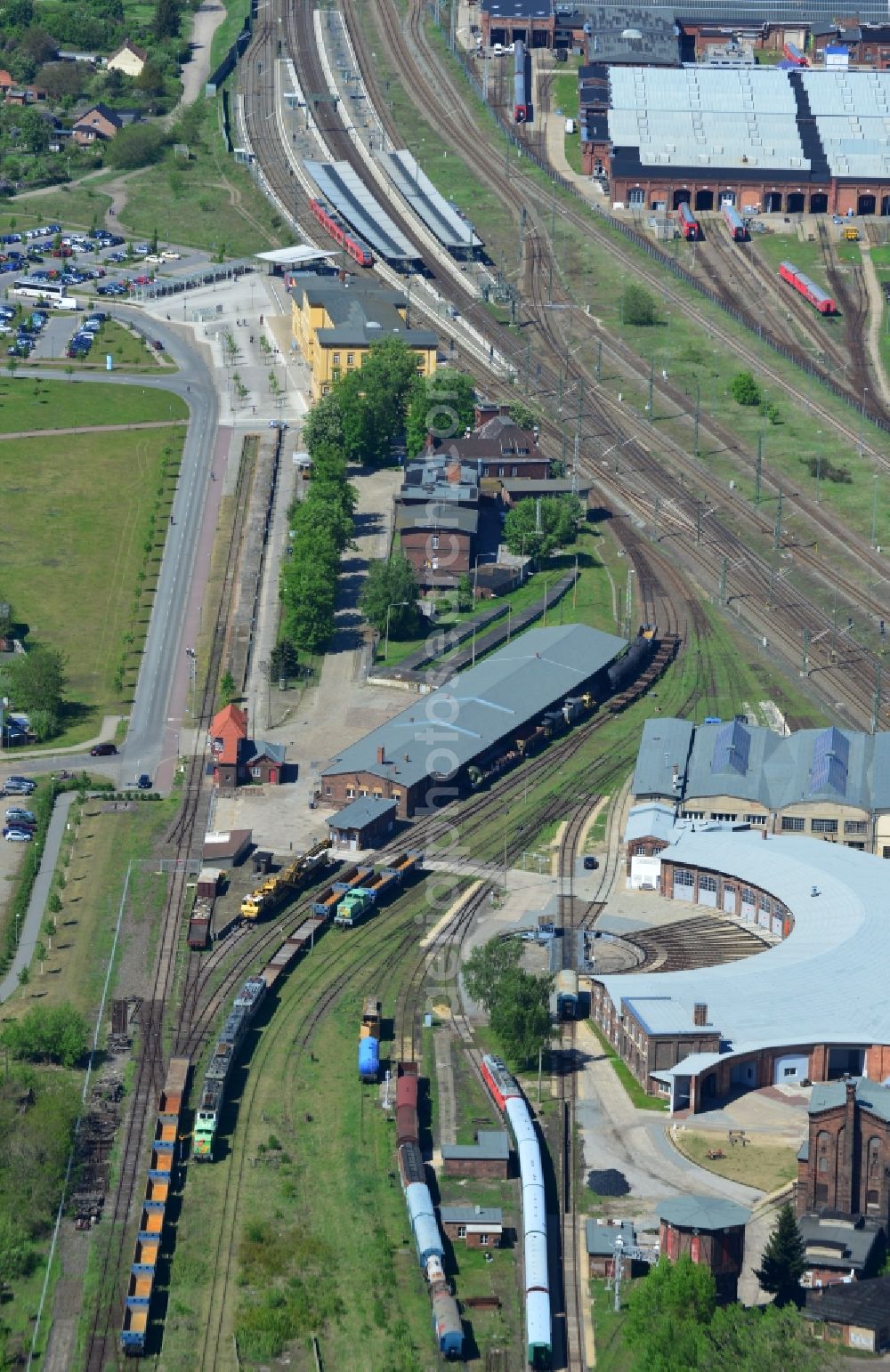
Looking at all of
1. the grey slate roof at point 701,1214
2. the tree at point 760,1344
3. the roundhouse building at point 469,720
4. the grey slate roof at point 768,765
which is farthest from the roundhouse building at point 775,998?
the tree at point 760,1344

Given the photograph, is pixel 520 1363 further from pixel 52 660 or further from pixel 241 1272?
pixel 52 660

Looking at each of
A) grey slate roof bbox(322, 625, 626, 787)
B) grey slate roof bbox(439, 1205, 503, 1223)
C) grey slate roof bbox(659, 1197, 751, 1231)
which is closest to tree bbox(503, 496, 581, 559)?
grey slate roof bbox(322, 625, 626, 787)

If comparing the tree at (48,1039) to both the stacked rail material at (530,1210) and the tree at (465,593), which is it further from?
the tree at (465,593)

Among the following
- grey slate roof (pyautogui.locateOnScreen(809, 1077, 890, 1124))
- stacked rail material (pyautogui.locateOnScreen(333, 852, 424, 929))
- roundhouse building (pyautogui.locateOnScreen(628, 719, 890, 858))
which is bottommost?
grey slate roof (pyautogui.locateOnScreen(809, 1077, 890, 1124))

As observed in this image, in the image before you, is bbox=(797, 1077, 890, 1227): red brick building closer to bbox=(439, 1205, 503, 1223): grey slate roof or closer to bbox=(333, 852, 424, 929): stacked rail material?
bbox=(439, 1205, 503, 1223): grey slate roof

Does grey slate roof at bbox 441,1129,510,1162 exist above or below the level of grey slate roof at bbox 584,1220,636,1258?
above
